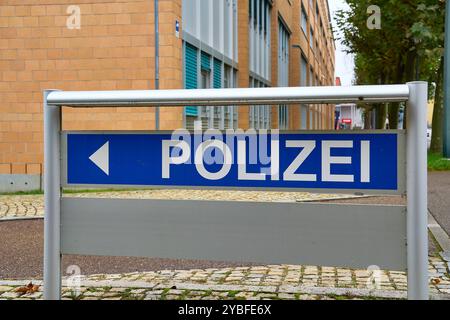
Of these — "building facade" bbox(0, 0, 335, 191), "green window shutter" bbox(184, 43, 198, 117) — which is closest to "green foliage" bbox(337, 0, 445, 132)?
"green window shutter" bbox(184, 43, 198, 117)

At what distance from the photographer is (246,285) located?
4625mm

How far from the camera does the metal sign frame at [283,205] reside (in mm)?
2805

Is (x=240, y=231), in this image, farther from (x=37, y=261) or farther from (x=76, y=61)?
(x=76, y=61)

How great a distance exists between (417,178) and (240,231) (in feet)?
2.88

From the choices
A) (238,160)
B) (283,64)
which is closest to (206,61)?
(238,160)

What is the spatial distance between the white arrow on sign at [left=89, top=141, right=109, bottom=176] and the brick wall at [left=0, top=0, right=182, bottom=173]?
10044mm

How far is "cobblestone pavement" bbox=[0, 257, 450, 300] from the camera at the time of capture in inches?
169

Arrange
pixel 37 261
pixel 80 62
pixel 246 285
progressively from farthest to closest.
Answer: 1. pixel 80 62
2. pixel 37 261
3. pixel 246 285

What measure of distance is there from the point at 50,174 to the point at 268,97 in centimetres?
124

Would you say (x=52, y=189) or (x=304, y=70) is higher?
(x=304, y=70)

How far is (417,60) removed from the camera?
24.5m

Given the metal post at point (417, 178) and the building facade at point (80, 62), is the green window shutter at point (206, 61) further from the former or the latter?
the metal post at point (417, 178)

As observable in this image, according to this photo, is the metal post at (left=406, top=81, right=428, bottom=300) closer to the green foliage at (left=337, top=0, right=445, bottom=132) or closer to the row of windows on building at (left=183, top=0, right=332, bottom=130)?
the row of windows on building at (left=183, top=0, right=332, bottom=130)

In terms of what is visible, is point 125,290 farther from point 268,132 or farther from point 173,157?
point 268,132
